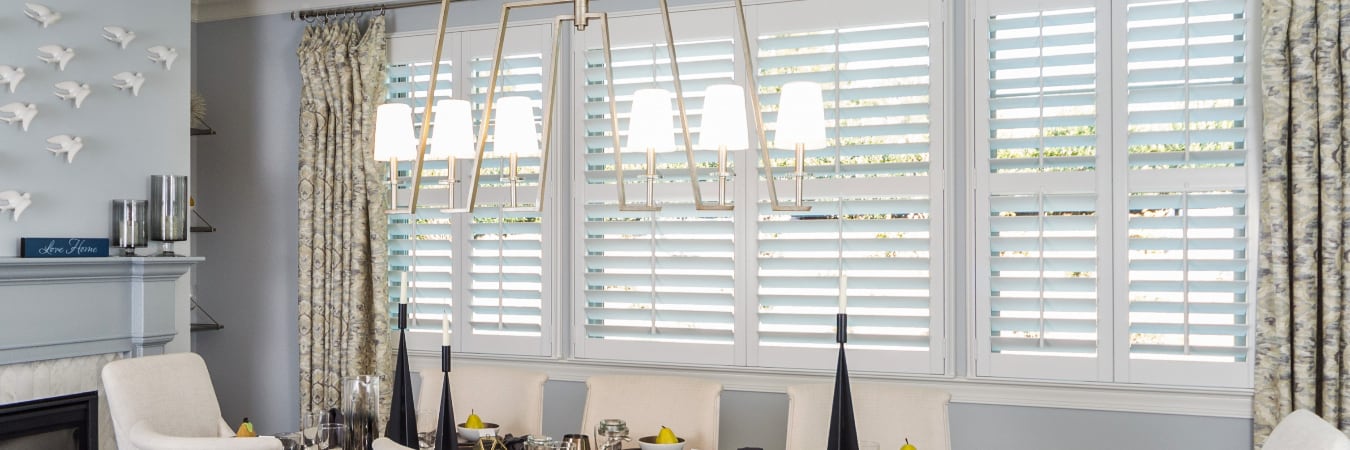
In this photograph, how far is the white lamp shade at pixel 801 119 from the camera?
211 centimetres

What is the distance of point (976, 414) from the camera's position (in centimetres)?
347

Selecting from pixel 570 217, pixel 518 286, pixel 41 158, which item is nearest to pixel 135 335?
pixel 41 158

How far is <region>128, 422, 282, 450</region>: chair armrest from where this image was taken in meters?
2.71

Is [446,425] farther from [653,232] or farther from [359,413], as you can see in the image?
[653,232]

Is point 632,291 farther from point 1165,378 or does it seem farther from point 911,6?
point 1165,378

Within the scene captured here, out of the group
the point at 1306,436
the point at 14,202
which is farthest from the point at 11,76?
the point at 1306,436

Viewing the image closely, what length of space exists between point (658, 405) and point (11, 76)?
2.44 m

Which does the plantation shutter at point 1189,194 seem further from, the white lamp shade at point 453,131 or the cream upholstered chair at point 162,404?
the cream upholstered chair at point 162,404

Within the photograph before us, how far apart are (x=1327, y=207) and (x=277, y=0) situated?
167 inches

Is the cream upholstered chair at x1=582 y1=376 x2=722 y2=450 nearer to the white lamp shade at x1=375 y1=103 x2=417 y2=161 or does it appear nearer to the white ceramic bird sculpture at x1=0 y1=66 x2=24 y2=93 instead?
the white lamp shade at x1=375 y1=103 x2=417 y2=161

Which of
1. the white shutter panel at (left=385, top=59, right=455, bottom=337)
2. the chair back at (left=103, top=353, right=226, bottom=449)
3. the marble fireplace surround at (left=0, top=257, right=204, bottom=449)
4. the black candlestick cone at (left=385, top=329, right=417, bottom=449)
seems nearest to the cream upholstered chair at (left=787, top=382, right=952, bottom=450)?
the black candlestick cone at (left=385, top=329, right=417, bottom=449)

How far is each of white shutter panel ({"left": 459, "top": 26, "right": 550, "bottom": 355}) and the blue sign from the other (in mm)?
1344

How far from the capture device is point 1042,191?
3.32 metres

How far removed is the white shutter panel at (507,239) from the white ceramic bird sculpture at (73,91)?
1409 mm
